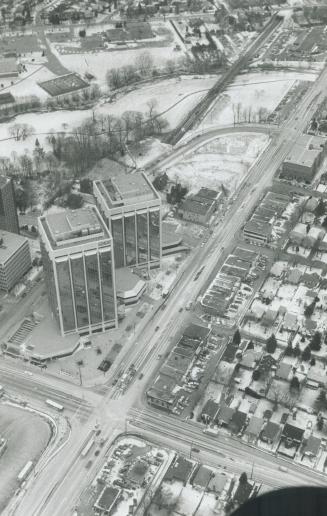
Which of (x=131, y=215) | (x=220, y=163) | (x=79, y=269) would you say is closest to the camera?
(x=79, y=269)

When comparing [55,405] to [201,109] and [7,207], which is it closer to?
[7,207]

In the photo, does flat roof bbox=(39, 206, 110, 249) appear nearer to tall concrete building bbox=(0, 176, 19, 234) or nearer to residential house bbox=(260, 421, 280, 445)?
tall concrete building bbox=(0, 176, 19, 234)

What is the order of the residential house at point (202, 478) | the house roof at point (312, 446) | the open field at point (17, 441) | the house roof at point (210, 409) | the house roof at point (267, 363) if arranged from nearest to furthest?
the residential house at point (202, 478), the open field at point (17, 441), the house roof at point (312, 446), the house roof at point (210, 409), the house roof at point (267, 363)

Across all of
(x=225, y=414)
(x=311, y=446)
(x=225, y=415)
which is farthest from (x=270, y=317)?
(x=311, y=446)

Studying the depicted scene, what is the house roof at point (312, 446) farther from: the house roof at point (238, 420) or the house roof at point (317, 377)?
the house roof at point (317, 377)

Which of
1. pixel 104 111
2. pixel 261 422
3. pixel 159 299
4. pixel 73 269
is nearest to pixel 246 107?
pixel 104 111

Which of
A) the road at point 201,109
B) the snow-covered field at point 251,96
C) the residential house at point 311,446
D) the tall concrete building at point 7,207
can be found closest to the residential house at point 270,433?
the residential house at point 311,446

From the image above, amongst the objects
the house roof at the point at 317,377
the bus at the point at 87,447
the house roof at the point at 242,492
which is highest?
the house roof at the point at 317,377
